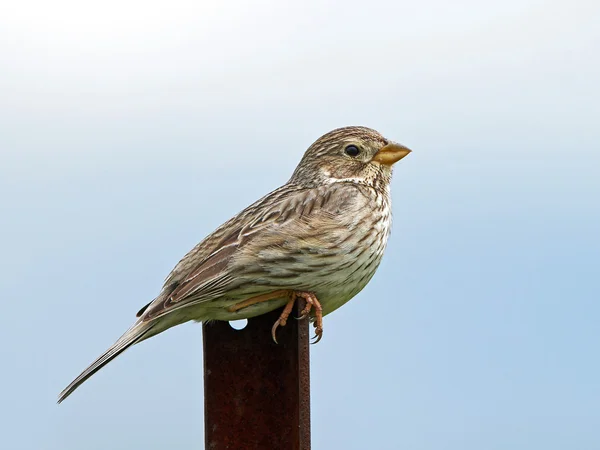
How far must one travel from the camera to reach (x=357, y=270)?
4.79m

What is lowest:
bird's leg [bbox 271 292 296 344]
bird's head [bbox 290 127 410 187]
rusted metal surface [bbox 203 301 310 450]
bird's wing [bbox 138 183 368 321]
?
rusted metal surface [bbox 203 301 310 450]

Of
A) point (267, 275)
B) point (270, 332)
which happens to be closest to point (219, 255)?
point (267, 275)

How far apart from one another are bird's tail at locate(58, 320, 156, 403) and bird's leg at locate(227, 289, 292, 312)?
445 millimetres

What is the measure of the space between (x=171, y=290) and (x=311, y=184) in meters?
1.40

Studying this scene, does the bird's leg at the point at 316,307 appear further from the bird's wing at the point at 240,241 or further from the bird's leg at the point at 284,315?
the bird's wing at the point at 240,241

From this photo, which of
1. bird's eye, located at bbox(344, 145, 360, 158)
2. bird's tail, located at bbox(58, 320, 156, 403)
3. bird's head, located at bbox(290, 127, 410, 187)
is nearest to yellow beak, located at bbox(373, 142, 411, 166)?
bird's head, located at bbox(290, 127, 410, 187)

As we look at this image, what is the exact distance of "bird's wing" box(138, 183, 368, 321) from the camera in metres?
4.47

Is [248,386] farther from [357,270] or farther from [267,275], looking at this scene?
[357,270]

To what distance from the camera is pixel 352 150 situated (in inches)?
226

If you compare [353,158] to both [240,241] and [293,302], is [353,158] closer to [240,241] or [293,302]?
[240,241]

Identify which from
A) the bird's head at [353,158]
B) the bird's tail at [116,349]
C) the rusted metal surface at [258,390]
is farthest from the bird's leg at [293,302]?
the bird's head at [353,158]

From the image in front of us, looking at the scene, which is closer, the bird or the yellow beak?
the bird

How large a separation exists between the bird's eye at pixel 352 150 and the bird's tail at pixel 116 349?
192 centimetres

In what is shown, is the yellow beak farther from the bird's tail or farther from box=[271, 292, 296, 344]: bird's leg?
the bird's tail
